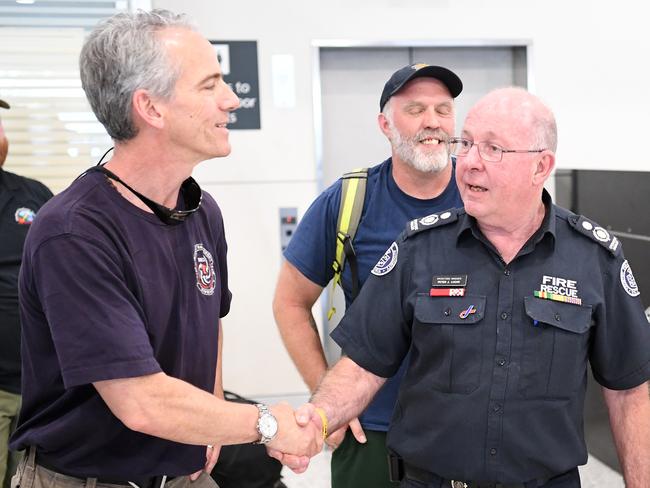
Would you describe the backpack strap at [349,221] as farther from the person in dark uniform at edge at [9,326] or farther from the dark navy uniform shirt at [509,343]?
the person in dark uniform at edge at [9,326]

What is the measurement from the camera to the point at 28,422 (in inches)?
66.9

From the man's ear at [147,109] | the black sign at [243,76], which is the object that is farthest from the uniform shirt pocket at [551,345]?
the black sign at [243,76]

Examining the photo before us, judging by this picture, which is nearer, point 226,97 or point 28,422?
point 28,422

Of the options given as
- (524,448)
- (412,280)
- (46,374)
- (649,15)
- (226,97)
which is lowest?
(524,448)

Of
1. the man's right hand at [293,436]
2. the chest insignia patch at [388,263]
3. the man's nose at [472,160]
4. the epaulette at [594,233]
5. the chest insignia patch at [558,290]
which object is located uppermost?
the man's nose at [472,160]

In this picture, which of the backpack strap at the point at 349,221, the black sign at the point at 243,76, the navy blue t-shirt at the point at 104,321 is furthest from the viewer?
the black sign at the point at 243,76

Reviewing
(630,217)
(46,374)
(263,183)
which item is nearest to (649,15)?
(630,217)

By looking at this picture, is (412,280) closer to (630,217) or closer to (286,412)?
(286,412)

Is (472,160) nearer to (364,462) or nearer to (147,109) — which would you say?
(147,109)

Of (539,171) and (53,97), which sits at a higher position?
(53,97)

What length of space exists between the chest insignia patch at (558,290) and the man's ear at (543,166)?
0.24 meters

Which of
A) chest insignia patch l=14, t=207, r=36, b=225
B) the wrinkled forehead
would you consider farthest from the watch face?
chest insignia patch l=14, t=207, r=36, b=225

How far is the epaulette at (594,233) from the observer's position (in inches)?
73.6

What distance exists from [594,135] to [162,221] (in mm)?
3883
